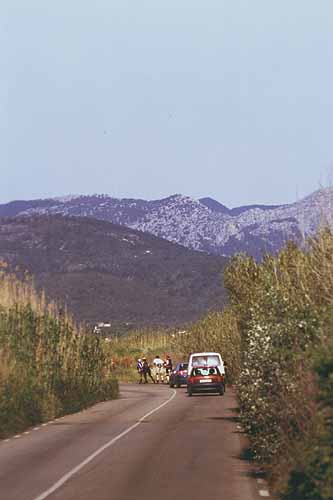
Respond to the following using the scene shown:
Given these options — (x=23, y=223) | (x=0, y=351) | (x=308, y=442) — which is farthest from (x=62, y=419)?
(x=23, y=223)

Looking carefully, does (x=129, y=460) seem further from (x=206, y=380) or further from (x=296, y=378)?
(x=206, y=380)

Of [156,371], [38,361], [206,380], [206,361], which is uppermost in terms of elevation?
[156,371]

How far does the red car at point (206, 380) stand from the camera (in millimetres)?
51812

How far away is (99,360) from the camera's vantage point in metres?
44.0

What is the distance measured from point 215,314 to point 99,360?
3495 centimetres

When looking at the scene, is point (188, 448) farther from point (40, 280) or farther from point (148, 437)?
point (40, 280)

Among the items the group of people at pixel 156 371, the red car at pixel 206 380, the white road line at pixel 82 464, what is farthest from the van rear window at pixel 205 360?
the group of people at pixel 156 371

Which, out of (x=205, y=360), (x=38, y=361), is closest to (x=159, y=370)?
(x=205, y=360)

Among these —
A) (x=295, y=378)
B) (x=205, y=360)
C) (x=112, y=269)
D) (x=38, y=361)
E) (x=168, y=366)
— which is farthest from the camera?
(x=112, y=269)

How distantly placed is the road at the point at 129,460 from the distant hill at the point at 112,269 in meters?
74.4

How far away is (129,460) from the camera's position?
71.2 ft

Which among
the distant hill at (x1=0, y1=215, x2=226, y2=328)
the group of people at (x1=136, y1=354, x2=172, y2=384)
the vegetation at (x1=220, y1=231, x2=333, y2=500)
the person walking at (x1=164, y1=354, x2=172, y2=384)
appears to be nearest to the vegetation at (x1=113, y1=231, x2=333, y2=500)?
the vegetation at (x1=220, y1=231, x2=333, y2=500)

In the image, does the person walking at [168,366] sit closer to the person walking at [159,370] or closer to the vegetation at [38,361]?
the person walking at [159,370]

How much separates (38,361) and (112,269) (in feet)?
367
